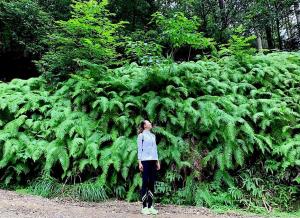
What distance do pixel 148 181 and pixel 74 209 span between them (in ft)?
6.07

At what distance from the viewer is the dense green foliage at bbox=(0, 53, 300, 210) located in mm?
9391

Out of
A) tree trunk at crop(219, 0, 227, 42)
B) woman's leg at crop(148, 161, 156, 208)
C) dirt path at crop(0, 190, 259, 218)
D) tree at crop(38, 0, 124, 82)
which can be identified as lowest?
dirt path at crop(0, 190, 259, 218)

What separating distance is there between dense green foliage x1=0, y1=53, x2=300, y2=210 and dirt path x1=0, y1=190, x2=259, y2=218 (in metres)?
0.62

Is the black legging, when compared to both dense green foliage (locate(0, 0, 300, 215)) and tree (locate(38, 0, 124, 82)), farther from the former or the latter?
tree (locate(38, 0, 124, 82))

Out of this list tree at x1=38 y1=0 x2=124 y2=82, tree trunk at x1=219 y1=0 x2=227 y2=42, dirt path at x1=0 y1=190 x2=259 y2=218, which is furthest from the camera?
tree trunk at x1=219 y1=0 x2=227 y2=42

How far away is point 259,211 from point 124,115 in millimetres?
4527

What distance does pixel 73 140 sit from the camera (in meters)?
9.74

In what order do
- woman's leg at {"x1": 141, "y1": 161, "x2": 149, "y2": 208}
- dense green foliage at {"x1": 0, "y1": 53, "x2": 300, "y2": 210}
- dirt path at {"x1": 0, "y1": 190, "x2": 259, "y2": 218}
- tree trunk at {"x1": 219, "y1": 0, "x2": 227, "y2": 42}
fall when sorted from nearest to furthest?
dirt path at {"x1": 0, "y1": 190, "x2": 259, "y2": 218}
woman's leg at {"x1": 141, "y1": 161, "x2": 149, "y2": 208}
dense green foliage at {"x1": 0, "y1": 53, "x2": 300, "y2": 210}
tree trunk at {"x1": 219, "y1": 0, "x2": 227, "y2": 42}

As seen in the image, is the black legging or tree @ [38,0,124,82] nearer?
the black legging

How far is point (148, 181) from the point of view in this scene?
7836 mm

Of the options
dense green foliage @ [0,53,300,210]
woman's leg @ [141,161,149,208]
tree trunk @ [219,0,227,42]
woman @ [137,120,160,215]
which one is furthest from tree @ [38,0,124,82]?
tree trunk @ [219,0,227,42]

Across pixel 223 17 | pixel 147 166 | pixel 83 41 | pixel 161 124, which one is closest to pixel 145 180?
pixel 147 166

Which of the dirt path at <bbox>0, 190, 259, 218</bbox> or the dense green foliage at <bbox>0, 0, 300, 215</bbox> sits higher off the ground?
the dense green foliage at <bbox>0, 0, 300, 215</bbox>

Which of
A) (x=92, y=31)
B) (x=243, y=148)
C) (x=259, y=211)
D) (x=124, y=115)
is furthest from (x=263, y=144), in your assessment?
(x=92, y=31)
